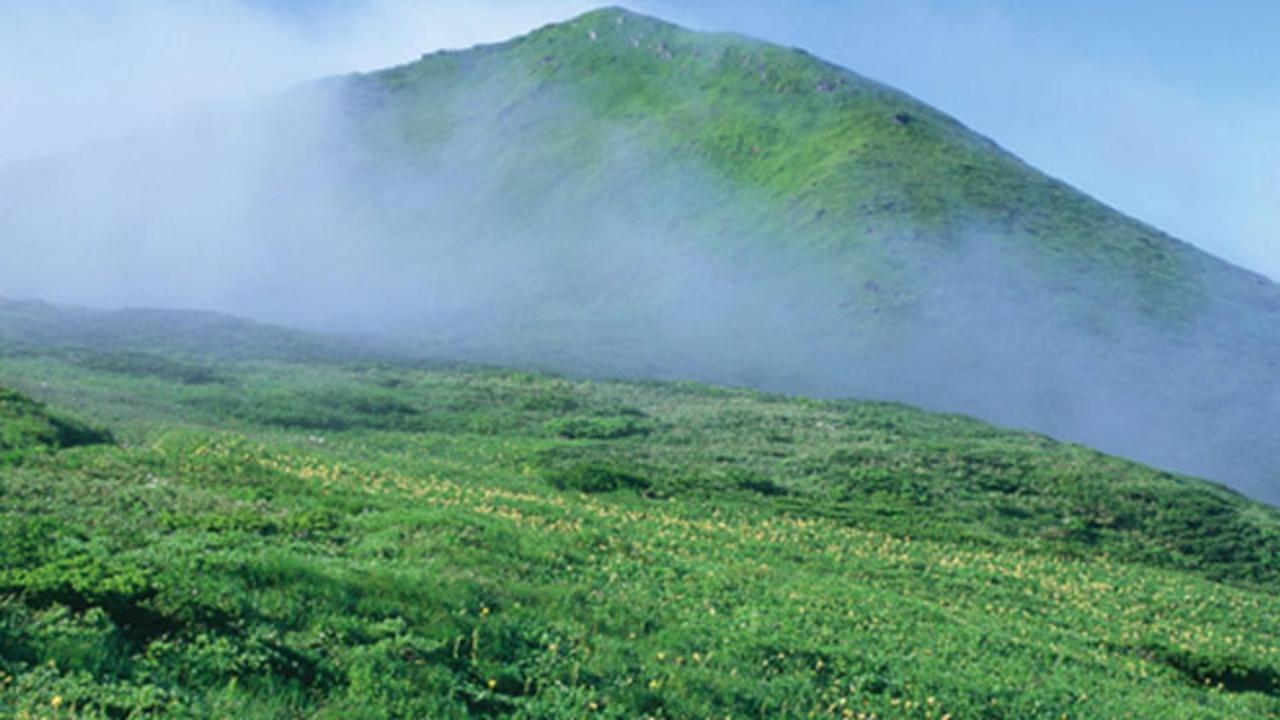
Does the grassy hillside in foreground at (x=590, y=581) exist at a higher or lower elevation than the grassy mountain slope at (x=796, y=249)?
lower

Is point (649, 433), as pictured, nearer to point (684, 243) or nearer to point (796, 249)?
point (796, 249)

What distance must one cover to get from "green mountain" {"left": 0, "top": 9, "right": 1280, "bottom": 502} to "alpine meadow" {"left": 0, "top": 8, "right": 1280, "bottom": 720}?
0.70 m

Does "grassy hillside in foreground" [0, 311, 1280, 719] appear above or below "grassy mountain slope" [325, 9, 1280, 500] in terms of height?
below

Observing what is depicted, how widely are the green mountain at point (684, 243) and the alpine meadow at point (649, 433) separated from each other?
705 mm

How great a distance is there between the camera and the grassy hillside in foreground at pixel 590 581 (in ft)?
35.3

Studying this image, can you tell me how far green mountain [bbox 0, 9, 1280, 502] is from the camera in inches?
3558

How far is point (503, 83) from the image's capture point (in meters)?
185

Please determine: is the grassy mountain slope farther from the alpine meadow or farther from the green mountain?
the alpine meadow

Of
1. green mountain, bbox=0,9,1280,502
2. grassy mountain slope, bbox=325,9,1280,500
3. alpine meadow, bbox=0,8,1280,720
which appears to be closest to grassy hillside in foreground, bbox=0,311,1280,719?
alpine meadow, bbox=0,8,1280,720

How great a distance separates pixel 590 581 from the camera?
55.6 feet

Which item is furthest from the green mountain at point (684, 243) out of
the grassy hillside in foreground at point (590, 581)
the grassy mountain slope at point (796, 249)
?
the grassy hillside in foreground at point (590, 581)

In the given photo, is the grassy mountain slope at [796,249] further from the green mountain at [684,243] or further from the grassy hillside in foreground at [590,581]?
the grassy hillside in foreground at [590,581]

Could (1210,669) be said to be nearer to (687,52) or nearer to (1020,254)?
(1020,254)

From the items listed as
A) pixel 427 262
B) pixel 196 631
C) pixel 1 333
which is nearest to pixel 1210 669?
pixel 196 631
